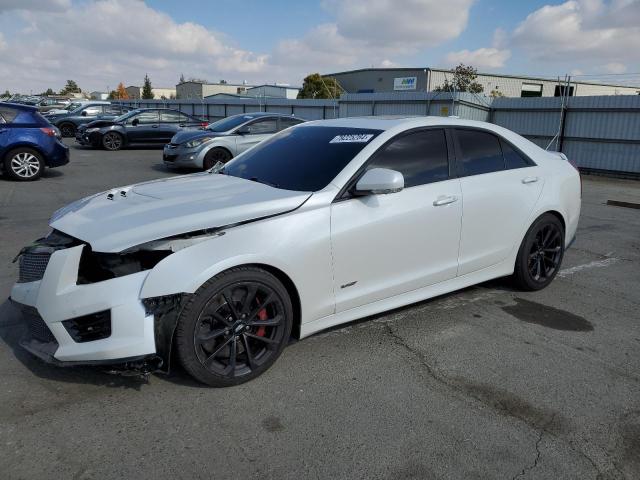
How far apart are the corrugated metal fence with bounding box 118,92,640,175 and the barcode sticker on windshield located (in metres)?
13.5

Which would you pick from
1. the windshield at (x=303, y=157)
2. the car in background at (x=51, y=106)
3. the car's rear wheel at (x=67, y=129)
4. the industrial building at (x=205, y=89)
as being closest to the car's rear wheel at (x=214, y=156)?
the windshield at (x=303, y=157)

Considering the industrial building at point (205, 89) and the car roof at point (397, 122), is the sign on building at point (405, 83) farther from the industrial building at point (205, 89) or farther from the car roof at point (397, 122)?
the car roof at point (397, 122)

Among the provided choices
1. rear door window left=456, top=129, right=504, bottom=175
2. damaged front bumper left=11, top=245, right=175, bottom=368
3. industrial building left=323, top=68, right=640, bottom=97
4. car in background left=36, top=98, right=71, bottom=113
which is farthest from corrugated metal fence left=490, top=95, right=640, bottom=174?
industrial building left=323, top=68, right=640, bottom=97

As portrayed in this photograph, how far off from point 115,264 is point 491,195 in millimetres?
3026

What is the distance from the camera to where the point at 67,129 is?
2583cm

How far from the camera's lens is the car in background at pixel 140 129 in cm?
1869

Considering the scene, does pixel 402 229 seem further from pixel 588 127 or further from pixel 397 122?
pixel 588 127

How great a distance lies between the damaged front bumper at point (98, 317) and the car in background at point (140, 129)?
1625 cm

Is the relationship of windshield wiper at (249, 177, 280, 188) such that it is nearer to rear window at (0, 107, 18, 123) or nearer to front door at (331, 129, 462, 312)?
front door at (331, 129, 462, 312)

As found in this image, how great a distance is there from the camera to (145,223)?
315 cm

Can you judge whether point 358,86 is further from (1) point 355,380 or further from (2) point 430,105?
(1) point 355,380

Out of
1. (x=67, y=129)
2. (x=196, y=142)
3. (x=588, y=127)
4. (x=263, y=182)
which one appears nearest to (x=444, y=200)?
(x=263, y=182)

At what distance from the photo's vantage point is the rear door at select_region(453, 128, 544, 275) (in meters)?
4.35

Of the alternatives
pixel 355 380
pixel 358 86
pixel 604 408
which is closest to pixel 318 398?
pixel 355 380
